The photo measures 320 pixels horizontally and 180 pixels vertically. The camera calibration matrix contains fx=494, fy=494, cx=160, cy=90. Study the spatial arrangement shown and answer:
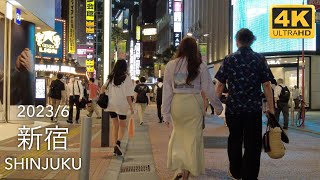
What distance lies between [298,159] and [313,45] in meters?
24.0

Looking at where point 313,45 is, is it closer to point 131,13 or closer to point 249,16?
point 249,16

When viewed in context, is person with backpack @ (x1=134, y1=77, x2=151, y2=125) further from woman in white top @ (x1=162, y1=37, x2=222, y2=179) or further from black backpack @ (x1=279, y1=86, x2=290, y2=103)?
woman in white top @ (x1=162, y1=37, x2=222, y2=179)

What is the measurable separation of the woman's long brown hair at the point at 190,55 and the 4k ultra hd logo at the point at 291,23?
10.8 metres

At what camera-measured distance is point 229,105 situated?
5.82m

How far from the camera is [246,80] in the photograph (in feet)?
18.7

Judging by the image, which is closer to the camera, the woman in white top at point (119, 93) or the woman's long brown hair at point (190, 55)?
the woman's long brown hair at point (190, 55)

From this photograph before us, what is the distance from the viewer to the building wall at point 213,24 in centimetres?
4375

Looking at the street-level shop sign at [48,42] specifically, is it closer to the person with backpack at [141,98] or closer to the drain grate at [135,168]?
the person with backpack at [141,98]

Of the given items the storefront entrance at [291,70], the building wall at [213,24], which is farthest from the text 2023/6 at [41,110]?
the building wall at [213,24]

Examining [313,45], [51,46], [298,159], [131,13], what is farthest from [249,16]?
[131,13]

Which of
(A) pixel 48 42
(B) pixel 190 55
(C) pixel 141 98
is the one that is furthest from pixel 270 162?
(A) pixel 48 42

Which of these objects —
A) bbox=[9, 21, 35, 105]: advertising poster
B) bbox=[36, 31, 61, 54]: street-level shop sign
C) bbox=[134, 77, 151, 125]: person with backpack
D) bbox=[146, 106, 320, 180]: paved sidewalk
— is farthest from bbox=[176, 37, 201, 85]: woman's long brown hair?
bbox=[36, 31, 61, 54]: street-level shop sign

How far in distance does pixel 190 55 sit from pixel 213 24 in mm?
43879

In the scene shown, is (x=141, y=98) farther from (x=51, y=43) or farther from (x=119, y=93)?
(x=51, y=43)
